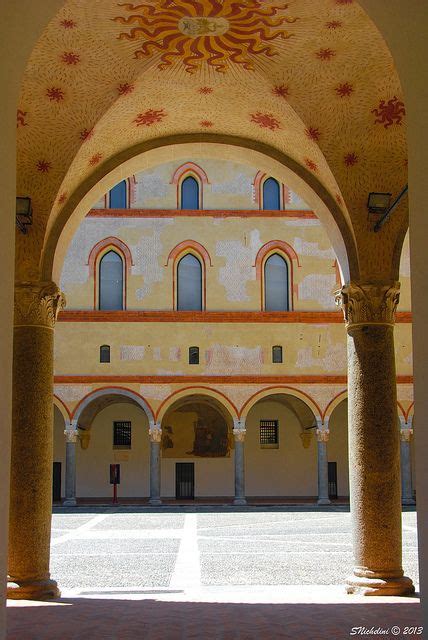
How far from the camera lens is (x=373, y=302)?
9.66 metres

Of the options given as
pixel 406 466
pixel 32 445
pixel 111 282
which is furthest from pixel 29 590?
pixel 111 282

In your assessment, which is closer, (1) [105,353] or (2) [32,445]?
(2) [32,445]

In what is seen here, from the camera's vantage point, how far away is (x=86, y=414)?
31.2 meters

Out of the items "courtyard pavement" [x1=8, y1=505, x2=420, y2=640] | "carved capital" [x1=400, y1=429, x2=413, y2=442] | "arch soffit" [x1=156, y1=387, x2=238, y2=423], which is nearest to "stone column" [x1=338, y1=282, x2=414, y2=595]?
"courtyard pavement" [x1=8, y1=505, x2=420, y2=640]

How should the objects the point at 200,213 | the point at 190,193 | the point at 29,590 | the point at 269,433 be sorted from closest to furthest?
the point at 29,590 → the point at 200,213 → the point at 190,193 → the point at 269,433

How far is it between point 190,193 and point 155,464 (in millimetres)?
9616

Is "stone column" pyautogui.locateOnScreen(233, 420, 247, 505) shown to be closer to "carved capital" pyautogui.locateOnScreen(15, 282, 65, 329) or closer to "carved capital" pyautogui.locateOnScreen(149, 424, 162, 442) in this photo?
"carved capital" pyautogui.locateOnScreen(149, 424, 162, 442)

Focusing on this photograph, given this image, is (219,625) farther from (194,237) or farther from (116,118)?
(194,237)

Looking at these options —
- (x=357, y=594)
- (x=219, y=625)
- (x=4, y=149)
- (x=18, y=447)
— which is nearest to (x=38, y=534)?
→ (x=18, y=447)

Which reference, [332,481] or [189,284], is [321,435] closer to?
[332,481]

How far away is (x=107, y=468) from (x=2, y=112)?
28.6m

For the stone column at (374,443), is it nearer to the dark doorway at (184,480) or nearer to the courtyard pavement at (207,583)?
the courtyard pavement at (207,583)

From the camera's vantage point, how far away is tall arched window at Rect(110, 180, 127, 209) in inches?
1206

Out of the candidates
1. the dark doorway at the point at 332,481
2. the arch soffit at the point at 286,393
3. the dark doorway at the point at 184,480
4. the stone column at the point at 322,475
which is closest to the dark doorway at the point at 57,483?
the dark doorway at the point at 184,480
